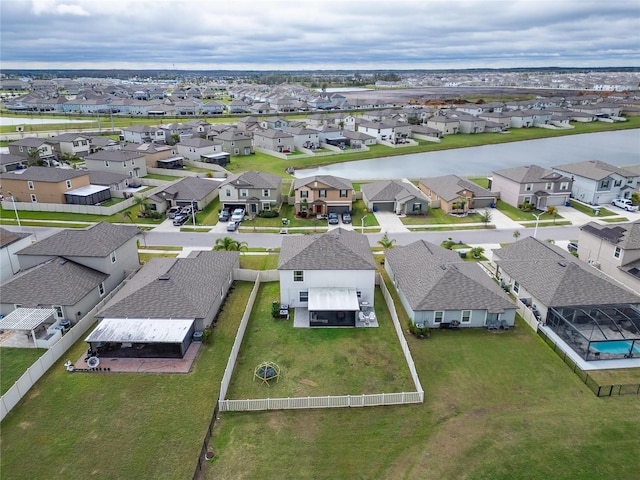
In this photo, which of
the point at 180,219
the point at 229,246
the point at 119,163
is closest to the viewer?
the point at 229,246

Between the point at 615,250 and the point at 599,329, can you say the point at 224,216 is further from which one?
the point at 615,250

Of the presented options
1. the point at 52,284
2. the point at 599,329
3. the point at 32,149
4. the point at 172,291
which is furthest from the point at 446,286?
the point at 32,149

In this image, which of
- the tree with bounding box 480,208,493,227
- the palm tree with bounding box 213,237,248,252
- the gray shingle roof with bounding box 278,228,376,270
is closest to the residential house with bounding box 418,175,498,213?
the tree with bounding box 480,208,493,227

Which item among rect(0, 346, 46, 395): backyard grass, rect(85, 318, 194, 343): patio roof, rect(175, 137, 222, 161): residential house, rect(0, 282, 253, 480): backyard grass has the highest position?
rect(175, 137, 222, 161): residential house

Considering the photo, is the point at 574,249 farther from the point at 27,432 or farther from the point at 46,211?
the point at 46,211

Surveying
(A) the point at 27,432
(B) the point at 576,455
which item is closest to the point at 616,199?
(B) the point at 576,455

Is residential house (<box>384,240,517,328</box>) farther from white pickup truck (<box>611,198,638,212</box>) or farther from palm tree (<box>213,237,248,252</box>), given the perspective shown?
white pickup truck (<box>611,198,638,212</box>)
